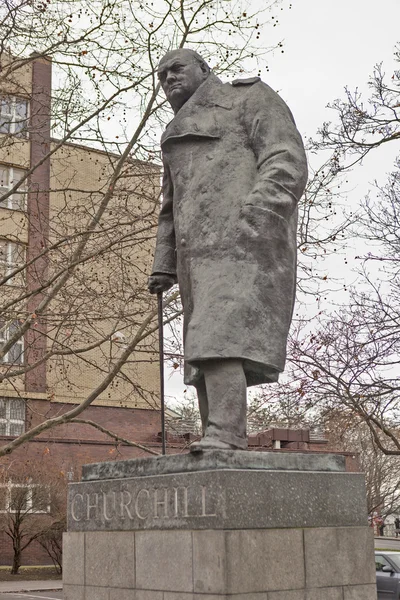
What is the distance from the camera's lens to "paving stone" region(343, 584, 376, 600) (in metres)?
4.96

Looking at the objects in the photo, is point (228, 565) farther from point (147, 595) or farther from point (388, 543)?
point (388, 543)

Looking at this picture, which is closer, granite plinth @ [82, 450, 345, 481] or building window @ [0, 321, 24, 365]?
granite plinth @ [82, 450, 345, 481]

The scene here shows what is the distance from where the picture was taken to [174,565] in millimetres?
4684

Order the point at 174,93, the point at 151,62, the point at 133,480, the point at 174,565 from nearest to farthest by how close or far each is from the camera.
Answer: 1. the point at 174,565
2. the point at 133,480
3. the point at 174,93
4. the point at 151,62

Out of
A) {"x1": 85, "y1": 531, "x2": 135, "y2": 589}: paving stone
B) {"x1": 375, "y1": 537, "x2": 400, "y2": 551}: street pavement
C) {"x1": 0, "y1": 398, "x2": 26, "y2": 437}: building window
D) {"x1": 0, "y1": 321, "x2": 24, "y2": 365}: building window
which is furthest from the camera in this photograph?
{"x1": 0, "y1": 398, "x2": 26, "y2": 437}: building window

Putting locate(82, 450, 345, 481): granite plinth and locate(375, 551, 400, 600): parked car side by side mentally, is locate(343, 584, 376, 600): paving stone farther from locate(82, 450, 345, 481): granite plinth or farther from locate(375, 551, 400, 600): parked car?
locate(375, 551, 400, 600): parked car

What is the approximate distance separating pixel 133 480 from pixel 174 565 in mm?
656

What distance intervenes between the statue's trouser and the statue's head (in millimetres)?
1882

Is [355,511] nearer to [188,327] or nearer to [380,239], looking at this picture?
[188,327]

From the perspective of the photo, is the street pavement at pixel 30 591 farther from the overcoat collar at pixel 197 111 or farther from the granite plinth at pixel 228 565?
the overcoat collar at pixel 197 111

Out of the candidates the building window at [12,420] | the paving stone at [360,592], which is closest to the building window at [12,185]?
the building window at [12,420]

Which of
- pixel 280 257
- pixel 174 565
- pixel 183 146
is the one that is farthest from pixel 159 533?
pixel 183 146

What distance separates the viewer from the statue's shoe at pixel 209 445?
15.8 feet

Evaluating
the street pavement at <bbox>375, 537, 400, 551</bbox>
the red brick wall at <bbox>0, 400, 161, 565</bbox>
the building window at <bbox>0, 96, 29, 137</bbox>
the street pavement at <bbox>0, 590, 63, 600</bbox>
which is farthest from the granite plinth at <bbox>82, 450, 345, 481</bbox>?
the street pavement at <bbox>375, 537, 400, 551</bbox>
